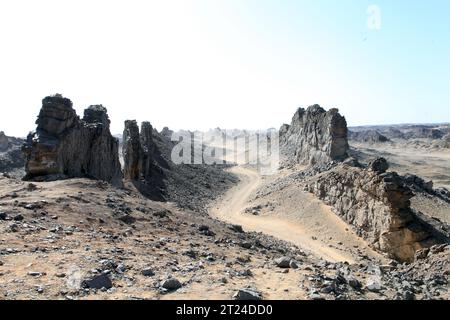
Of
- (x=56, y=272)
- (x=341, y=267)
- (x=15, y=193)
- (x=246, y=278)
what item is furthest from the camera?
(x=15, y=193)

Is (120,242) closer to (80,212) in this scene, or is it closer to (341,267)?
(80,212)

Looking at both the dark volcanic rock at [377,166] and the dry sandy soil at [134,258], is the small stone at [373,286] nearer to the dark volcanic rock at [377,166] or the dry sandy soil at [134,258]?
the dry sandy soil at [134,258]

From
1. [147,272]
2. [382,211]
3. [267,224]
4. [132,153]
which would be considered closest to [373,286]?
[147,272]

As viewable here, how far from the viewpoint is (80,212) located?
2027 cm

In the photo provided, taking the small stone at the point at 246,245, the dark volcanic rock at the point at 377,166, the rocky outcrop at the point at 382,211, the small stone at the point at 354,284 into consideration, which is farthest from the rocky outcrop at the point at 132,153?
the small stone at the point at 354,284

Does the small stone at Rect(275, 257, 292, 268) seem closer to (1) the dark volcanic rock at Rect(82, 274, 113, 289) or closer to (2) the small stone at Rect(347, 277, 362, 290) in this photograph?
(2) the small stone at Rect(347, 277, 362, 290)

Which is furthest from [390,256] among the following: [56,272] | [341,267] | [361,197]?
[56,272]

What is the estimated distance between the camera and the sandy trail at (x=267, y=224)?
32.8 metres

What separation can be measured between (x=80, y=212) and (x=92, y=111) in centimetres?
1587

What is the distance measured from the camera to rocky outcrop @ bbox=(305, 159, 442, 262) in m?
31.1

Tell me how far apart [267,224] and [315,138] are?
23.2 meters

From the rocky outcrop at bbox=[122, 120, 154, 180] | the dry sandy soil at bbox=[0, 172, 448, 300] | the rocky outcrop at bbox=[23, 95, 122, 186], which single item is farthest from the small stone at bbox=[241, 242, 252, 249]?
the rocky outcrop at bbox=[122, 120, 154, 180]

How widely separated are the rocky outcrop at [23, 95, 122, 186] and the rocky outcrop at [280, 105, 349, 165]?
95.0 feet

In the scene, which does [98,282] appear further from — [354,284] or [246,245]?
[246,245]
